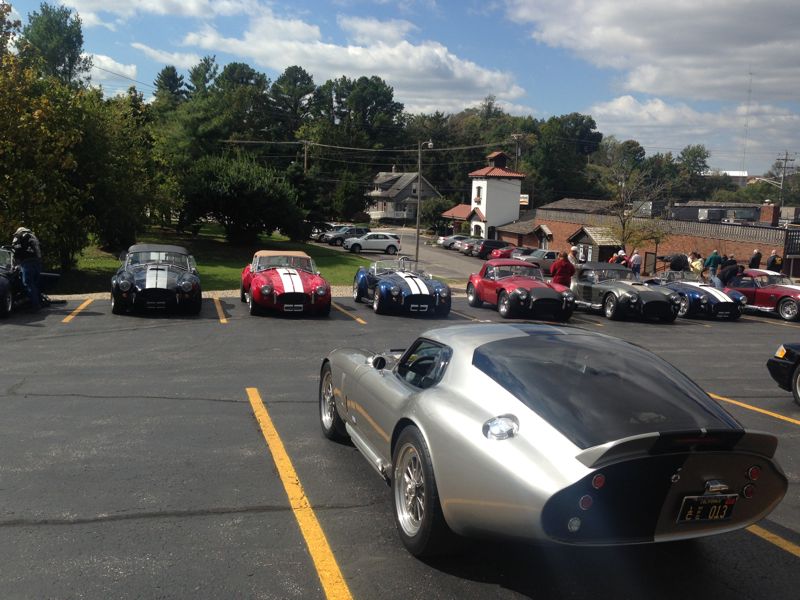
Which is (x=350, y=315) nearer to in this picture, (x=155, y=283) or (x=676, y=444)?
(x=155, y=283)

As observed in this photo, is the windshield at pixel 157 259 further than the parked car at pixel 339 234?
No

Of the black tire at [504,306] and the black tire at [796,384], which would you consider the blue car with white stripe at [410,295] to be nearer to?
the black tire at [504,306]

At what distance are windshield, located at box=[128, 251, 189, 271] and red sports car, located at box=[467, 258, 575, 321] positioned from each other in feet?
24.8

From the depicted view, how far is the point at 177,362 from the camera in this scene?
34.0 ft

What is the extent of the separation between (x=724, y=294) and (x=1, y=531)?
1834 centimetres

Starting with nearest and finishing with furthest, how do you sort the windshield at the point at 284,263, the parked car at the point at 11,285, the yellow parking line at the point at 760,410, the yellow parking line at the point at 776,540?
the yellow parking line at the point at 776,540 < the yellow parking line at the point at 760,410 < the parked car at the point at 11,285 < the windshield at the point at 284,263

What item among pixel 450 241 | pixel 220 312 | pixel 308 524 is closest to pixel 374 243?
pixel 450 241

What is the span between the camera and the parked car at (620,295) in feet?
57.6

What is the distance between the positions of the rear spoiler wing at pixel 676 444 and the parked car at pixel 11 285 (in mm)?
13123

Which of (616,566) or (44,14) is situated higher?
(44,14)

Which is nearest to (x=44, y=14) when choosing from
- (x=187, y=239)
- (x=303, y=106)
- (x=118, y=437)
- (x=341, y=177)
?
(x=341, y=177)

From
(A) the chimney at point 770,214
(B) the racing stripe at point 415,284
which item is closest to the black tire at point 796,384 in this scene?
(B) the racing stripe at point 415,284

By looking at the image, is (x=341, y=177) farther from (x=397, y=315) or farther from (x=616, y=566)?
(x=616, y=566)

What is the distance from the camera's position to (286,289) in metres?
15.3
